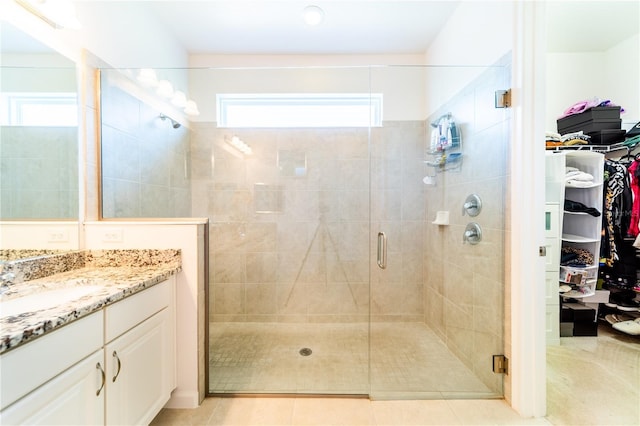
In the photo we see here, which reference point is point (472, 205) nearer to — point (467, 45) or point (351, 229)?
point (351, 229)

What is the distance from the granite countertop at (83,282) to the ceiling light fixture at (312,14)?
1958mm

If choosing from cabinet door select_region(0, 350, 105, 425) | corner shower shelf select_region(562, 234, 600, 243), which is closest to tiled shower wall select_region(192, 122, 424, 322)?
cabinet door select_region(0, 350, 105, 425)

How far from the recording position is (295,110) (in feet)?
8.34

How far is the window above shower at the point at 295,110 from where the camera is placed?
8.15ft

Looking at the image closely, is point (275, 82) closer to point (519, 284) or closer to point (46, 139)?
point (46, 139)

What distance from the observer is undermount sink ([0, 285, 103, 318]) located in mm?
928

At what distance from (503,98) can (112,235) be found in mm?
2377

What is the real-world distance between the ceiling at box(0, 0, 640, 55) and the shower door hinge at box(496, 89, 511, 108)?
3.48ft

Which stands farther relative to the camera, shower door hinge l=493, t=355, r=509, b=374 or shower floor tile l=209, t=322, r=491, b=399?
shower floor tile l=209, t=322, r=491, b=399

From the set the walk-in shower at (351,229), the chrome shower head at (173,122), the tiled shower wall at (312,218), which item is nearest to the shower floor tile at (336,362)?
the walk-in shower at (351,229)

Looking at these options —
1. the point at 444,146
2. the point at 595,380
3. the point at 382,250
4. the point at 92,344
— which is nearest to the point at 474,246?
the point at 382,250

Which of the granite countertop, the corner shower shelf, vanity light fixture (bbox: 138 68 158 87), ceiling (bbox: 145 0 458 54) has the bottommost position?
the granite countertop

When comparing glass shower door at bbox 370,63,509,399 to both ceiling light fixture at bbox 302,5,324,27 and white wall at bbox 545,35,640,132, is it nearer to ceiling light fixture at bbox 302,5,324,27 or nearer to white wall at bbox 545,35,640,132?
ceiling light fixture at bbox 302,5,324,27

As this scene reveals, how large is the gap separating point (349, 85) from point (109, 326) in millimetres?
2520
